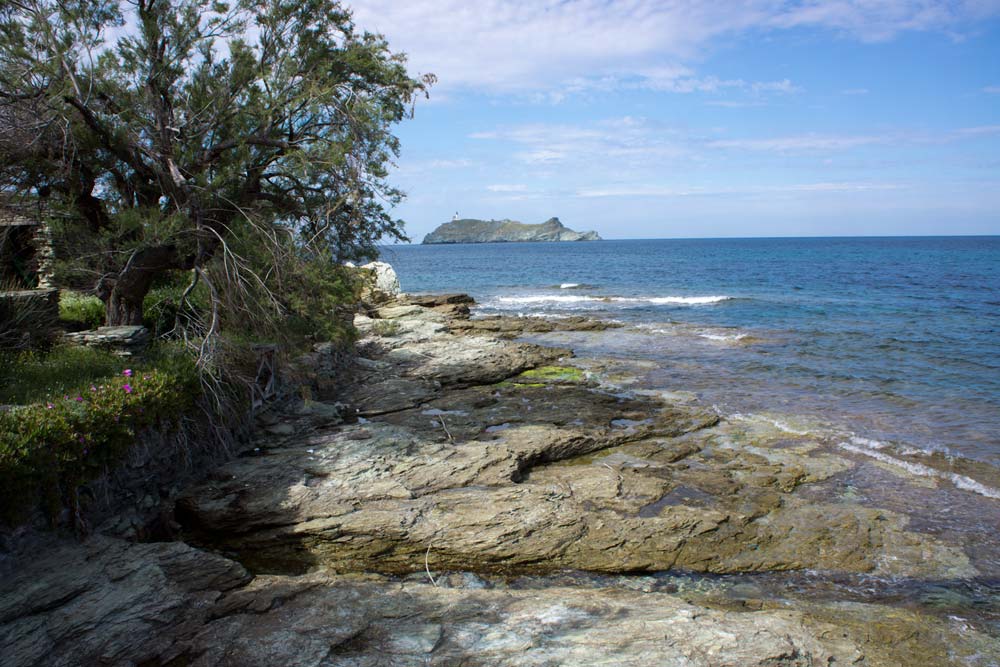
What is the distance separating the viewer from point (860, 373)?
59.9 ft

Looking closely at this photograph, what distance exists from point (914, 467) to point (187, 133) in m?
14.4

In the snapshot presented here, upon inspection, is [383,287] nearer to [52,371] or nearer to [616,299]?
[616,299]

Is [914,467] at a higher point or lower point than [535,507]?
lower

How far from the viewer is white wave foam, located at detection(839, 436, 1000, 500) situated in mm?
9945

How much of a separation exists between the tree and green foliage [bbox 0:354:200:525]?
2.69 meters

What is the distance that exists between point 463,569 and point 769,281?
51868 mm

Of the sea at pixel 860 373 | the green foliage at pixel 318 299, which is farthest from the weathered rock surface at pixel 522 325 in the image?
the green foliage at pixel 318 299

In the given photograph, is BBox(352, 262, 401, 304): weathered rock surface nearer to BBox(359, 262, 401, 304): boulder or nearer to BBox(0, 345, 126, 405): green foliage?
BBox(359, 262, 401, 304): boulder

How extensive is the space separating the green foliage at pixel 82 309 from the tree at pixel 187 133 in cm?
130

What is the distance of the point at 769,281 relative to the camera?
176 feet

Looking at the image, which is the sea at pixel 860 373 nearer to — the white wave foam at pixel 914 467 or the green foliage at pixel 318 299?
the white wave foam at pixel 914 467

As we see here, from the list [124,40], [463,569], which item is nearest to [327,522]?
[463,569]

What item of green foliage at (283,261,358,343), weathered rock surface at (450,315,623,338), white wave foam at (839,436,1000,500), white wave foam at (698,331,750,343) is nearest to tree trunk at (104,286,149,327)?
green foliage at (283,261,358,343)

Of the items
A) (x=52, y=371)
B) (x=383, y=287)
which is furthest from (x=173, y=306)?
(x=383, y=287)
